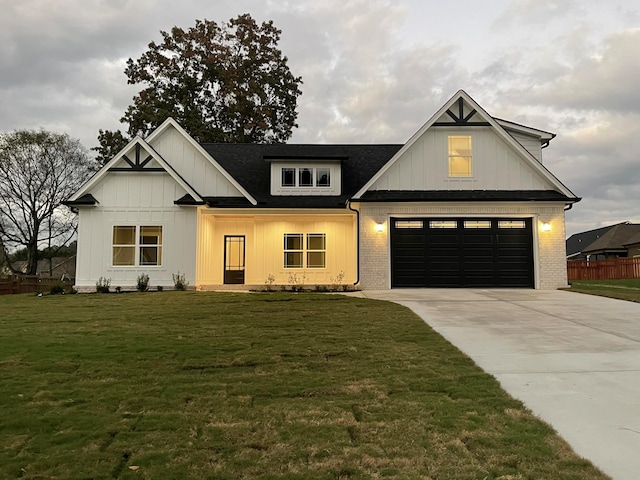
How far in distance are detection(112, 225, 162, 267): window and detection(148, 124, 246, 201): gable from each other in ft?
8.22

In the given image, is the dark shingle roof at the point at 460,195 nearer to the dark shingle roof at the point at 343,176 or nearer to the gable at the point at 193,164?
the dark shingle roof at the point at 343,176

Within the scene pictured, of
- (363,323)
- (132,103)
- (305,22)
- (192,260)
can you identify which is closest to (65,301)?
(192,260)

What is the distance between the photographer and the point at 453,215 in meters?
16.1

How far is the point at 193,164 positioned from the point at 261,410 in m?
14.9

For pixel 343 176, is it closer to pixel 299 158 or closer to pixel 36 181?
pixel 299 158

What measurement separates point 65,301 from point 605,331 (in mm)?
13277

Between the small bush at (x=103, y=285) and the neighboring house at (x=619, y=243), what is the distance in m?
39.4

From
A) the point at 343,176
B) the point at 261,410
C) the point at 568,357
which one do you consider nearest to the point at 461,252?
the point at 343,176

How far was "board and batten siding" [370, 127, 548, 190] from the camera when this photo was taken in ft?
53.5

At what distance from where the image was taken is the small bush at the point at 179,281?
15484mm

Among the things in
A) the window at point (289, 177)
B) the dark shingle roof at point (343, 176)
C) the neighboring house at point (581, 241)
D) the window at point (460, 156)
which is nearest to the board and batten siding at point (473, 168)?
the window at point (460, 156)

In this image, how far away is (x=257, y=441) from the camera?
3.38 metres

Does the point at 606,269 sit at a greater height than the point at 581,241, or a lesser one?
lesser

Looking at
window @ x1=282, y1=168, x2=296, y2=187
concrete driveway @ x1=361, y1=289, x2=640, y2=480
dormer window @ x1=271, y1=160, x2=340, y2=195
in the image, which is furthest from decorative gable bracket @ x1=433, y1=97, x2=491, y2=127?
concrete driveway @ x1=361, y1=289, x2=640, y2=480
